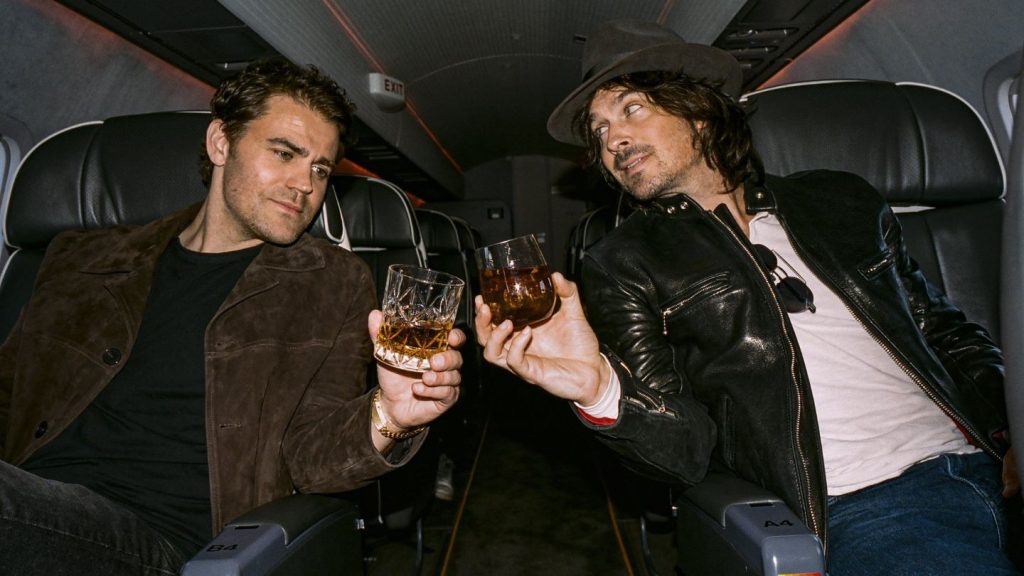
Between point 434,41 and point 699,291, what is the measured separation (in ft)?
15.3

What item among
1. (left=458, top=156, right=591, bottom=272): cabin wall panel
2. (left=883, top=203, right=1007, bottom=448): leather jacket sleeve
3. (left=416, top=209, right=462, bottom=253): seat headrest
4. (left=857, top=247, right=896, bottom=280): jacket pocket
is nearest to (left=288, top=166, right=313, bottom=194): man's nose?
(left=857, top=247, right=896, bottom=280): jacket pocket

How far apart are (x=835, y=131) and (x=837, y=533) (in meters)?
1.38

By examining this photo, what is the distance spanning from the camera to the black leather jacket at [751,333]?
1.34m

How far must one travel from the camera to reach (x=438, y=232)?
204 inches

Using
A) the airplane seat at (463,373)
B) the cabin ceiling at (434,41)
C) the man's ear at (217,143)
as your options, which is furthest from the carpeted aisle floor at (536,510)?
the cabin ceiling at (434,41)

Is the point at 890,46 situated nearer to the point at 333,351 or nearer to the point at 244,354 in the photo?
the point at 333,351

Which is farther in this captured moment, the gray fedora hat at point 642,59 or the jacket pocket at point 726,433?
the gray fedora hat at point 642,59

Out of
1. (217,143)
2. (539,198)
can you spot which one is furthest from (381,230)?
(539,198)

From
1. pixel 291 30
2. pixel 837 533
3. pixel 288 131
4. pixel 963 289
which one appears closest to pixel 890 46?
pixel 963 289

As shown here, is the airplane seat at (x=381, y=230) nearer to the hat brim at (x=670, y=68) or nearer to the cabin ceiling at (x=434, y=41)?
the hat brim at (x=670, y=68)

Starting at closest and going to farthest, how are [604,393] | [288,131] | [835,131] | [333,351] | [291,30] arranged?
[604,393]
[333,351]
[288,131]
[835,131]
[291,30]

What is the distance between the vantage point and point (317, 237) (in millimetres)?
1963

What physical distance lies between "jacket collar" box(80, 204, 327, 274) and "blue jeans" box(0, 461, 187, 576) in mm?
732

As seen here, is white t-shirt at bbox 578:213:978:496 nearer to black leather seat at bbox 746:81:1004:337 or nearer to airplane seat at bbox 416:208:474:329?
black leather seat at bbox 746:81:1004:337
